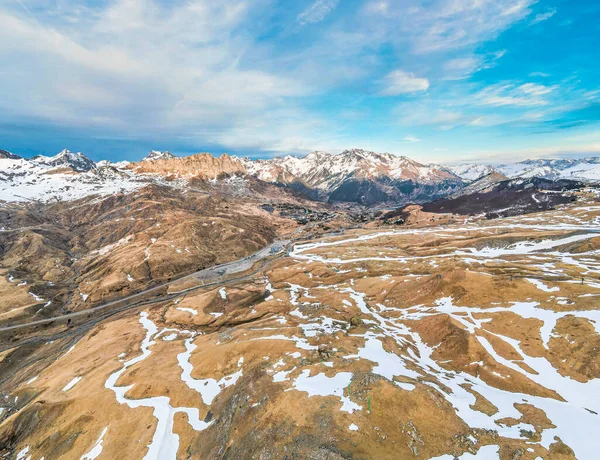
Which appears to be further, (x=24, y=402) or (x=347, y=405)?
(x=24, y=402)

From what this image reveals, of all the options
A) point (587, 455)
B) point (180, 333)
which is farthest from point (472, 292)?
point (180, 333)

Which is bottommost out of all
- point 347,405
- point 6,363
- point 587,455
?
point 6,363

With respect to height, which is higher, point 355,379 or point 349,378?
point 355,379

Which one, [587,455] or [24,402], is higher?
[587,455]

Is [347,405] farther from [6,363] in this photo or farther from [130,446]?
[6,363]

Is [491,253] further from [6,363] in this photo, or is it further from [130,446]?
[6,363]

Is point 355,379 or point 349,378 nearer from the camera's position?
point 355,379

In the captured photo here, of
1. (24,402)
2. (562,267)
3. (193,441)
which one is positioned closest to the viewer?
(193,441)

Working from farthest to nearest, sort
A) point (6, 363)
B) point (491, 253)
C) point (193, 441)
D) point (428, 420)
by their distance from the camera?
point (491, 253)
point (6, 363)
point (193, 441)
point (428, 420)

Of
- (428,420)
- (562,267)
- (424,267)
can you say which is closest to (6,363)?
(428,420)
